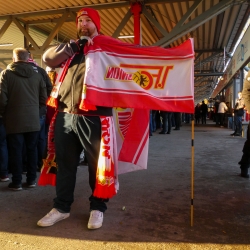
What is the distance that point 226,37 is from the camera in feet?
44.7

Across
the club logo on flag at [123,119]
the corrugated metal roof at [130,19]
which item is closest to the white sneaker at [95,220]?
the club logo on flag at [123,119]

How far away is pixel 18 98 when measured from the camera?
3531mm

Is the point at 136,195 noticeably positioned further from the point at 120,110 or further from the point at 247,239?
the point at 247,239

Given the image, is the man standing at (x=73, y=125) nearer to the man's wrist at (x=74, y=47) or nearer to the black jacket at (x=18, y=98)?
the man's wrist at (x=74, y=47)

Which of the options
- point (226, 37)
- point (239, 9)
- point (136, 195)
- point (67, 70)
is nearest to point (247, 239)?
point (136, 195)

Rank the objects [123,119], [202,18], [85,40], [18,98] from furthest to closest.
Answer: [202,18]
[18,98]
[123,119]
[85,40]

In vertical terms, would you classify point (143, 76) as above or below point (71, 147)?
above

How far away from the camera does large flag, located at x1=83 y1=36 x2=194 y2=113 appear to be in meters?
2.41

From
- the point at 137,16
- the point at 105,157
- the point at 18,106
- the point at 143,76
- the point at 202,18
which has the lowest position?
the point at 105,157

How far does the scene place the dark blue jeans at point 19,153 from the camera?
351 centimetres

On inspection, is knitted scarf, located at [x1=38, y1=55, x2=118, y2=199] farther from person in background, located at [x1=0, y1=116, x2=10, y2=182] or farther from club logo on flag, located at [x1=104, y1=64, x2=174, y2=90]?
person in background, located at [x1=0, y1=116, x2=10, y2=182]

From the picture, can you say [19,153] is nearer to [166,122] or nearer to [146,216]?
[146,216]

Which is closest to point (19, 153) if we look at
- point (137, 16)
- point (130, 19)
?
point (137, 16)

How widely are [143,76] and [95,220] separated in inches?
54.6
